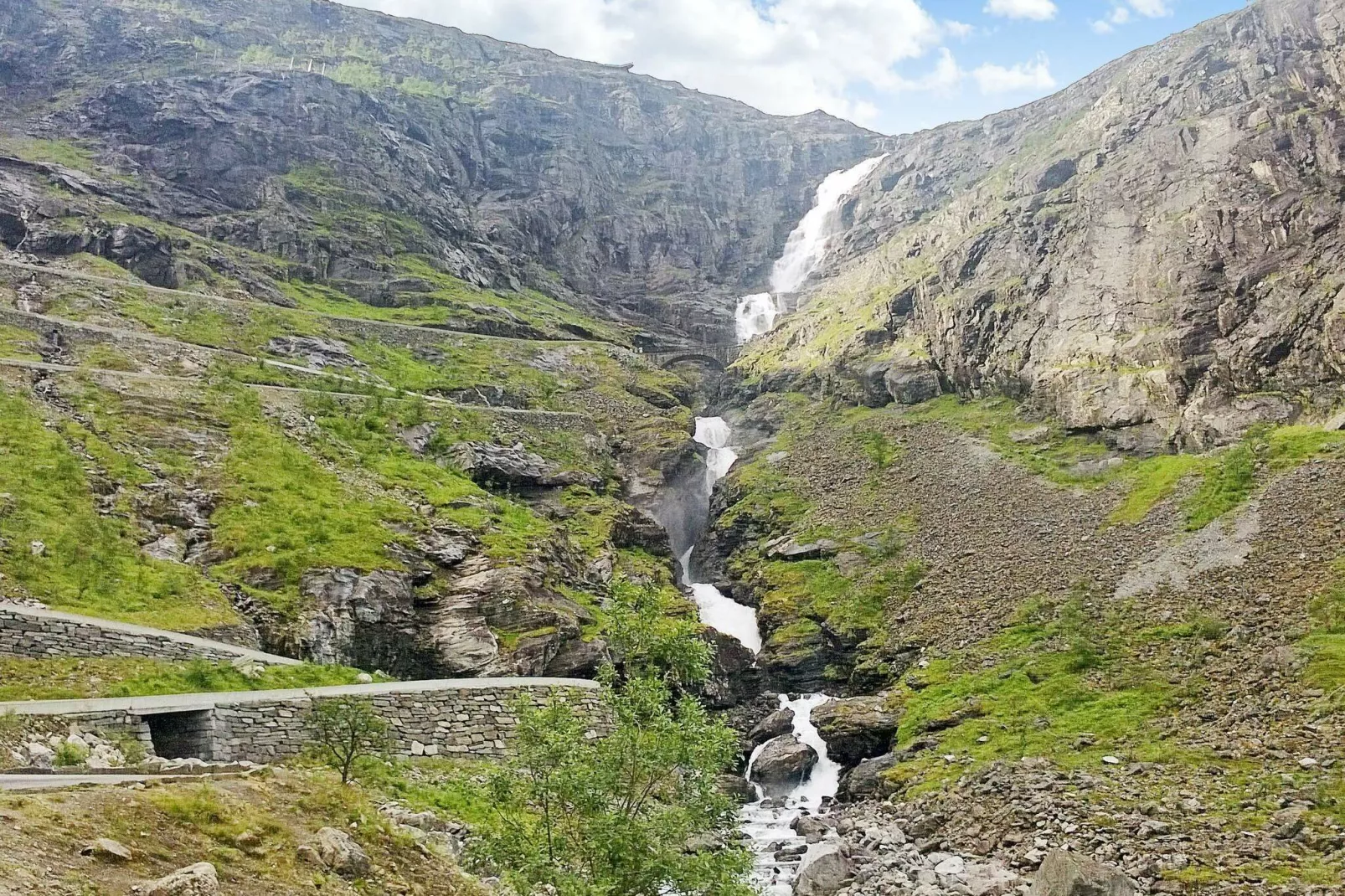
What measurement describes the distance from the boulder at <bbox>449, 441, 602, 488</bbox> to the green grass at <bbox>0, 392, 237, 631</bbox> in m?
28.0

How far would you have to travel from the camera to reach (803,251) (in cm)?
17325

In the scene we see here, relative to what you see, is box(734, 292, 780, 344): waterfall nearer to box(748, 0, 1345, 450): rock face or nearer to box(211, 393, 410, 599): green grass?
box(748, 0, 1345, 450): rock face

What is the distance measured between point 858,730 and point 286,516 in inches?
1189

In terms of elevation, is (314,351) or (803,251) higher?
(803,251)

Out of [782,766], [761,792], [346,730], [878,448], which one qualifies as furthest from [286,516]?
[878,448]

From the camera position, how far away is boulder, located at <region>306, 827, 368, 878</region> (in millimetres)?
14109

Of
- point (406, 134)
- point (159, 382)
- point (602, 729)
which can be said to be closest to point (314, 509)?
point (159, 382)

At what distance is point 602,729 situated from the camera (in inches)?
1216

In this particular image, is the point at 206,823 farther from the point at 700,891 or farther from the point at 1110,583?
the point at 1110,583

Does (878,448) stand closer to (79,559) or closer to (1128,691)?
(1128,691)

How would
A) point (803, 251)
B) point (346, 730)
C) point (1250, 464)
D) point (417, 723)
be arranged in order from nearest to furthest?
point (346, 730) < point (417, 723) < point (1250, 464) < point (803, 251)

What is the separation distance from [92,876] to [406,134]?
165 meters

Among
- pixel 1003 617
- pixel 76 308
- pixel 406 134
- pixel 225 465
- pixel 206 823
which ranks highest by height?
pixel 406 134

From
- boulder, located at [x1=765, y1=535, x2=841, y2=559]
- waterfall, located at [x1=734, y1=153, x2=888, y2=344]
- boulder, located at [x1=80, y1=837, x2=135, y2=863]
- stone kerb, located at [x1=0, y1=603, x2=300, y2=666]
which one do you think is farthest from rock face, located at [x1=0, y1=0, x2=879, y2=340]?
boulder, located at [x1=80, y1=837, x2=135, y2=863]
